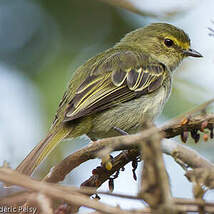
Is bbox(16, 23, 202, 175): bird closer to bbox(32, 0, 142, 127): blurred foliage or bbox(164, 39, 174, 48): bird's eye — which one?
bbox(164, 39, 174, 48): bird's eye

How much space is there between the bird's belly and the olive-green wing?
7 centimetres

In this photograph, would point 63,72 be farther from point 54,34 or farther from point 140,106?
point 140,106

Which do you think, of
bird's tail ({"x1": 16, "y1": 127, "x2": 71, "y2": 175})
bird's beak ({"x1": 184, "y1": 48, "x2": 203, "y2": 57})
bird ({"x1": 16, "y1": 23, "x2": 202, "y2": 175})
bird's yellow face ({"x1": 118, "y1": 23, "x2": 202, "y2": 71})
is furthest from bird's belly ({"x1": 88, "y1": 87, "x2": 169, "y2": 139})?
bird's beak ({"x1": 184, "y1": 48, "x2": 203, "y2": 57})

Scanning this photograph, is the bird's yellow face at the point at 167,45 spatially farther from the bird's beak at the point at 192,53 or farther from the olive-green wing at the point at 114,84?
the olive-green wing at the point at 114,84

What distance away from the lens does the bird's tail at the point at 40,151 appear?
372cm

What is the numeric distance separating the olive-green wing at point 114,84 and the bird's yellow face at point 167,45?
1.58ft

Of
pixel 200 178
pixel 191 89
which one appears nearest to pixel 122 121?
pixel 191 89

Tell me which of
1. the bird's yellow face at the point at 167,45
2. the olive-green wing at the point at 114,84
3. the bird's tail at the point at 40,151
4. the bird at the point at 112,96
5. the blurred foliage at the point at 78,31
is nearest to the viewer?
the bird's tail at the point at 40,151

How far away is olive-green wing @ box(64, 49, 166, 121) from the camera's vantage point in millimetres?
4512

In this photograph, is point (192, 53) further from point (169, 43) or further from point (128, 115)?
point (128, 115)

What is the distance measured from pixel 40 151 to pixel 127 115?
1092 millimetres

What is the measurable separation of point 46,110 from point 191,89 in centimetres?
209

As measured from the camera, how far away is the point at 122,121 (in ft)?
15.3

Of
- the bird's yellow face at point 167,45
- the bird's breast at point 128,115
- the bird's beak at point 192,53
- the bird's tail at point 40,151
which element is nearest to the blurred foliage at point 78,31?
the bird's yellow face at point 167,45
